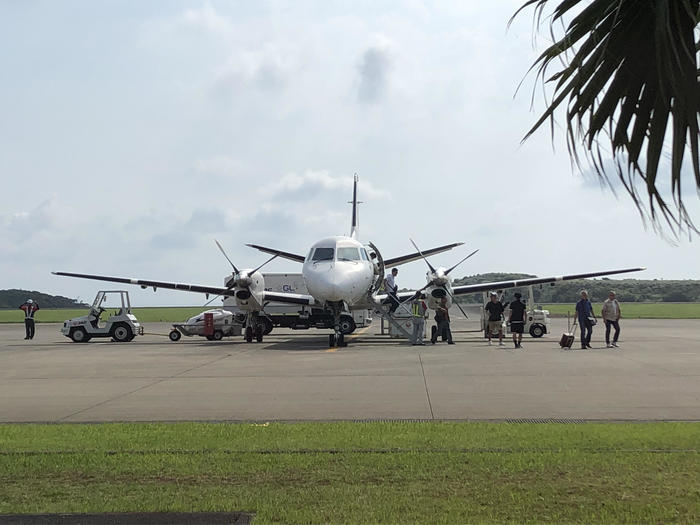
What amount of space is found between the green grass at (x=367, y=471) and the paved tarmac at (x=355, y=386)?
4.15 ft

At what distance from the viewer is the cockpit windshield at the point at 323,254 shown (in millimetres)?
26875

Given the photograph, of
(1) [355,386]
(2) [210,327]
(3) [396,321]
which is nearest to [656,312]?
(3) [396,321]

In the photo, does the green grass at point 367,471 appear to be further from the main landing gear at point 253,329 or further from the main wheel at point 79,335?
the main wheel at point 79,335

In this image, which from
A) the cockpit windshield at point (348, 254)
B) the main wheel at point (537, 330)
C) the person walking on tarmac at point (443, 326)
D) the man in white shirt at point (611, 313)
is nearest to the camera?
the man in white shirt at point (611, 313)

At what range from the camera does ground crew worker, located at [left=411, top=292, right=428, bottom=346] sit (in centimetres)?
2702

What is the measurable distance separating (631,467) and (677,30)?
147 inches

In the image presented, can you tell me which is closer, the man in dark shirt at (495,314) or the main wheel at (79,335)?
the man in dark shirt at (495,314)

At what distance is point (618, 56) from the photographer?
4934mm

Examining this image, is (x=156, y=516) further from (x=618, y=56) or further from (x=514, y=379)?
(x=514, y=379)

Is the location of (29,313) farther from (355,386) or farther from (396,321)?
(355,386)

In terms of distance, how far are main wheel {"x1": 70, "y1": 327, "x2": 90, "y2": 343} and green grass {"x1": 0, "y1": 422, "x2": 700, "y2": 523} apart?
22.6m

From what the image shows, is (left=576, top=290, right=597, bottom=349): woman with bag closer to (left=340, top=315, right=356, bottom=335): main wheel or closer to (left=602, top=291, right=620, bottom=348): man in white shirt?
(left=602, top=291, right=620, bottom=348): man in white shirt

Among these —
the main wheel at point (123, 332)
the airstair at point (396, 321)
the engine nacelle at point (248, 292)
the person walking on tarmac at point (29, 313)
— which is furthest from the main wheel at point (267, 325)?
the person walking on tarmac at point (29, 313)

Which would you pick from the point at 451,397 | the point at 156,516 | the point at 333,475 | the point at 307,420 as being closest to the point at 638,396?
the point at 451,397
